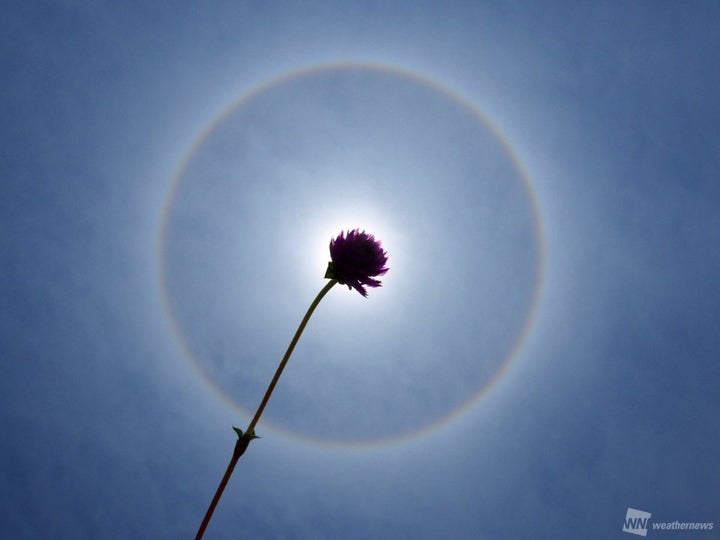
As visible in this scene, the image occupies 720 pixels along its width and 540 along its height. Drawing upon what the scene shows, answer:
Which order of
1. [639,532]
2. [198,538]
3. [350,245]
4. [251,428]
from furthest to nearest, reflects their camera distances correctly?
[639,532], [350,245], [251,428], [198,538]

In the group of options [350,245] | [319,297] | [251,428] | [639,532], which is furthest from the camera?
[639,532]

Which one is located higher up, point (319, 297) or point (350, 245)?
point (350, 245)

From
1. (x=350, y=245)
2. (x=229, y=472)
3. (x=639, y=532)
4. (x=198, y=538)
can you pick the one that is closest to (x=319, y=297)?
(x=350, y=245)

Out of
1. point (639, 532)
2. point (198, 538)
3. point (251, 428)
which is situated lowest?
point (198, 538)

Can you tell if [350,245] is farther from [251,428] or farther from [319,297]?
[251,428]

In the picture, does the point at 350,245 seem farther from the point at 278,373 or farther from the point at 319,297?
the point at 278,373

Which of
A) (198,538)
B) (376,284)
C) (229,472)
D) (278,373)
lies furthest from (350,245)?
(198,538)

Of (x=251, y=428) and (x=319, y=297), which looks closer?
(x=251, y=428)
